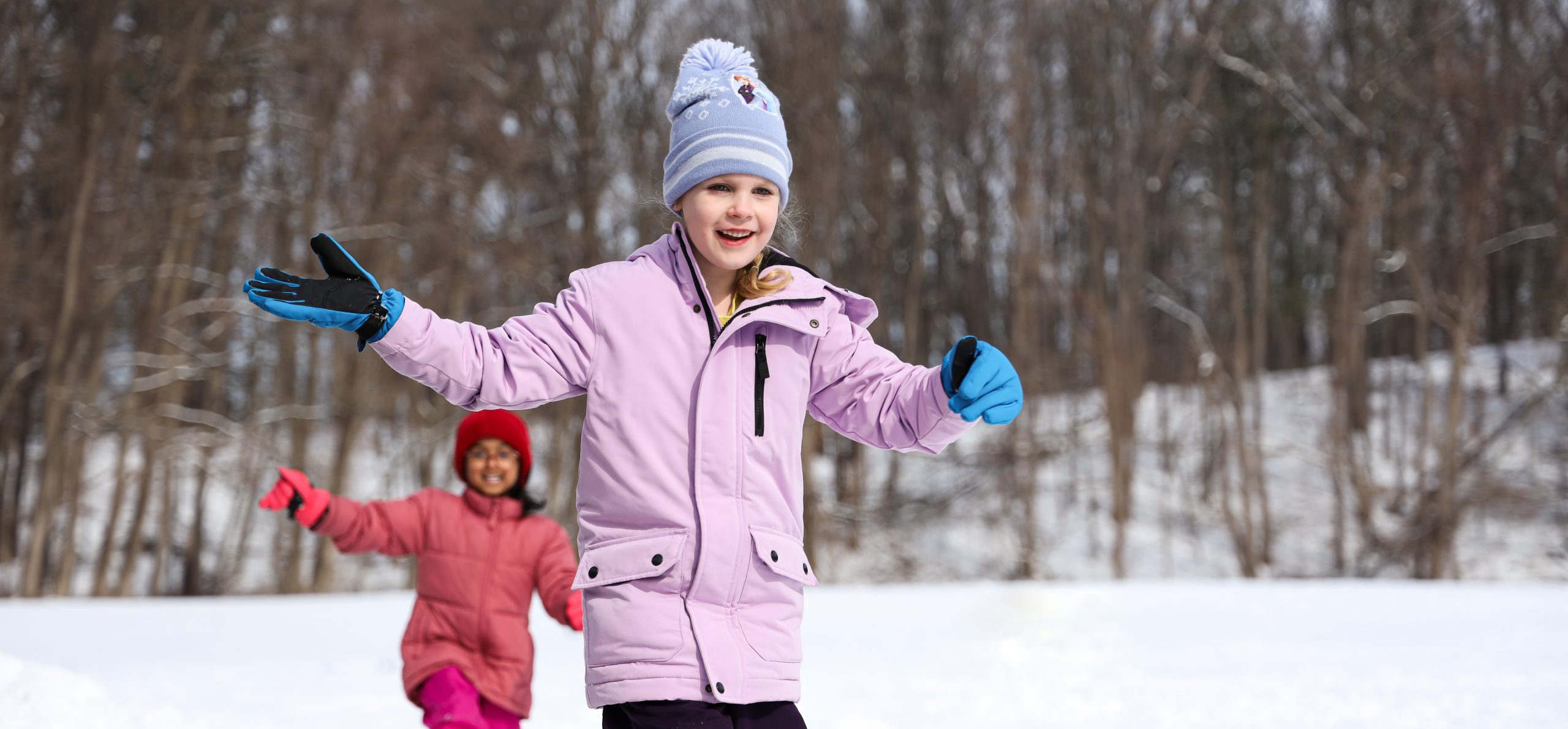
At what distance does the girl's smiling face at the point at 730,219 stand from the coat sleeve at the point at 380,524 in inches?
84.0

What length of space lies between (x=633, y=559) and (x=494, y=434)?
2263mm

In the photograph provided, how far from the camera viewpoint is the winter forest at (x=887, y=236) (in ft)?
53.0

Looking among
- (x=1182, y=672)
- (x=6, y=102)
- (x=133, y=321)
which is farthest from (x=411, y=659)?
(x=133, y=321)

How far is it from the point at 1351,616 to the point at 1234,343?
11772mm

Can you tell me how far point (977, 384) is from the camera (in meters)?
2.04

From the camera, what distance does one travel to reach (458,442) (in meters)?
4.21

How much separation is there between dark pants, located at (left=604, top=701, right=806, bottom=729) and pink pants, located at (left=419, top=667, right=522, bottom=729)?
1833 mm

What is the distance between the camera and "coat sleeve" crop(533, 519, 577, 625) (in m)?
3.92

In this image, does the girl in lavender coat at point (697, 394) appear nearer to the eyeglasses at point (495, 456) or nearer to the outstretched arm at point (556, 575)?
the outstretched arm at point (556, 575)

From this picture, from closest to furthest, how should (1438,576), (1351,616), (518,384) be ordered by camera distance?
(518,384) < (1351,616) < (1438,576)

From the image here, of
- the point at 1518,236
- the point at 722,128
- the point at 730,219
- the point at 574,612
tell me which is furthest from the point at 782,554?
the point at 1518,236

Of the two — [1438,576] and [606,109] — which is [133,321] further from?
[1438,576]

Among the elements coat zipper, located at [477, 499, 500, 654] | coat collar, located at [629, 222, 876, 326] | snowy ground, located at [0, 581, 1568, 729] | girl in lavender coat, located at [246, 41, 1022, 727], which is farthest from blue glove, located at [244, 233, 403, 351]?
snowy ground, located at [0, 581, 1568, 729]

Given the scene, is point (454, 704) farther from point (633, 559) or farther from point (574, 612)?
point (633, 559)
